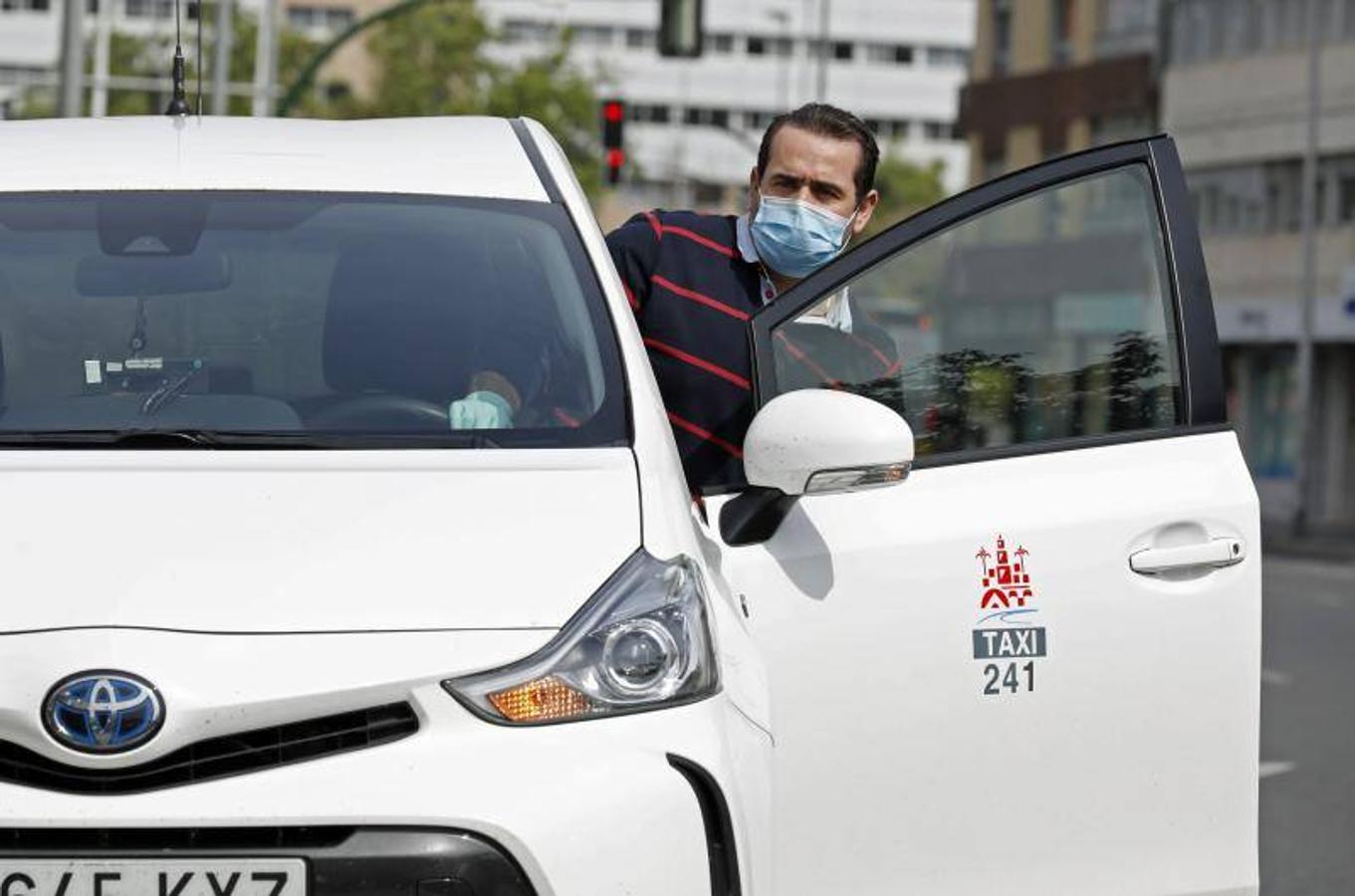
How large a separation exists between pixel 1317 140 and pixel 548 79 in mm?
34524

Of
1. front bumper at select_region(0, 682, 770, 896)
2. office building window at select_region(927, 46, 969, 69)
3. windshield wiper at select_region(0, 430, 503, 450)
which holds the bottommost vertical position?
front bumper at select_region(0, 682, 770, 896)

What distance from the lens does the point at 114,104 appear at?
7856cm

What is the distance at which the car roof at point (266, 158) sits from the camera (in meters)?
4.80

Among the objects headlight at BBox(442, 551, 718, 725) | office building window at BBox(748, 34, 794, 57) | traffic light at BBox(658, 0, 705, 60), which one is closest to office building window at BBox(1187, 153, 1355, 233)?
traffic light at BBox(658, 0, 705, 60)

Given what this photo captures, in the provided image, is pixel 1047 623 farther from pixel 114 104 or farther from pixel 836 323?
pixel 114 104

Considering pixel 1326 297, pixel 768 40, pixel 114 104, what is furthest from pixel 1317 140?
pixel 768 40

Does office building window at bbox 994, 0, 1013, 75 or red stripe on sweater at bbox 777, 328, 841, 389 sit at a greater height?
office building window at bbox 994, 0, 1013, 75

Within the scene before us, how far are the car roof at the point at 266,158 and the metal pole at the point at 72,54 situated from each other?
18.9 m

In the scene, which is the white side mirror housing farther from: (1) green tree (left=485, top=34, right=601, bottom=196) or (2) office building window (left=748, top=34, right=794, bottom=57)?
(2) office building window (left=748, top=34, right=794, bottom=57)

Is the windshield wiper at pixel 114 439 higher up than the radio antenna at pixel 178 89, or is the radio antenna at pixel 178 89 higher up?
the radio antenna at pixel 178 89

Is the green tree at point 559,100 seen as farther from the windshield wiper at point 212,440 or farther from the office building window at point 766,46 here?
the windshield wiper at point 212,440

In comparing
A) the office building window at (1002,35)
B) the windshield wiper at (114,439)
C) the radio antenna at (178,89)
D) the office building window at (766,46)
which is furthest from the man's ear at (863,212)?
the office building window at (766,46)

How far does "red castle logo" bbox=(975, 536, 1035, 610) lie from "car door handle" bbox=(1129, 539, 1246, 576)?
198mm

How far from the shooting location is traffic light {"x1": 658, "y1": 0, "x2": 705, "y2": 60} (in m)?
24.7
